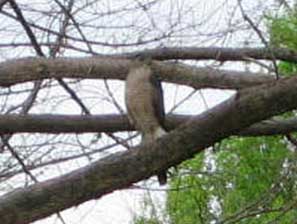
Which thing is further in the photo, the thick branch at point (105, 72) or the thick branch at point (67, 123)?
the thick branch at point (67, 123)

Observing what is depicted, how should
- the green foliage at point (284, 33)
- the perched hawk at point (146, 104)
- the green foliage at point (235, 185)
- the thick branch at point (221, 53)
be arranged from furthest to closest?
the green foliage at point (284, 33)
the green foliage at point (235, 185)
the thick branch at point (221, 53)
the perched hawk at point (146, 104)

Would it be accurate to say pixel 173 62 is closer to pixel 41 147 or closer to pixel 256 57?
pixel 256 57

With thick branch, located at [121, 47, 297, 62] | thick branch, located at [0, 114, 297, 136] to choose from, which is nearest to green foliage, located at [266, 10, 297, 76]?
thick branch, located at [121, 47, 297, 62]

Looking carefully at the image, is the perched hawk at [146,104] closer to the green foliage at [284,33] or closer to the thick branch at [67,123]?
the thick branch at [67,123]

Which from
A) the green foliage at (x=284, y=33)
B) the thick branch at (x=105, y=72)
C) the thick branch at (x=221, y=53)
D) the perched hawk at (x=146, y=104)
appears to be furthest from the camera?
the green foliage at (x=284, y=33)

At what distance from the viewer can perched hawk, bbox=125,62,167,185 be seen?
98.1 inches

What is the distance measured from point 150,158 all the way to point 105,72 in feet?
1.88

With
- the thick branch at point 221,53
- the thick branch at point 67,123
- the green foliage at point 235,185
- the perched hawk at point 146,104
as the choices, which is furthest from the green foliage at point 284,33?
the perched hawk at point 146,104

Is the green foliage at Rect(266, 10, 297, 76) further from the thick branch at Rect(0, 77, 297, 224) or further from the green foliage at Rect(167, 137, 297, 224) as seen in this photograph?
the thick branch at Rect(0, 77, 297, 224)

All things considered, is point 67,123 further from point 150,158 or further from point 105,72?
point 150,158

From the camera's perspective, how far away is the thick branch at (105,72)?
266 centimetres

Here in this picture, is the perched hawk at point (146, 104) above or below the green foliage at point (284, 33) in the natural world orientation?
below

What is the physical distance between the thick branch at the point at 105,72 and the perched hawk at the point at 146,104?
0.10 metres

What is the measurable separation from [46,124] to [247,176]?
3123 millimetres
